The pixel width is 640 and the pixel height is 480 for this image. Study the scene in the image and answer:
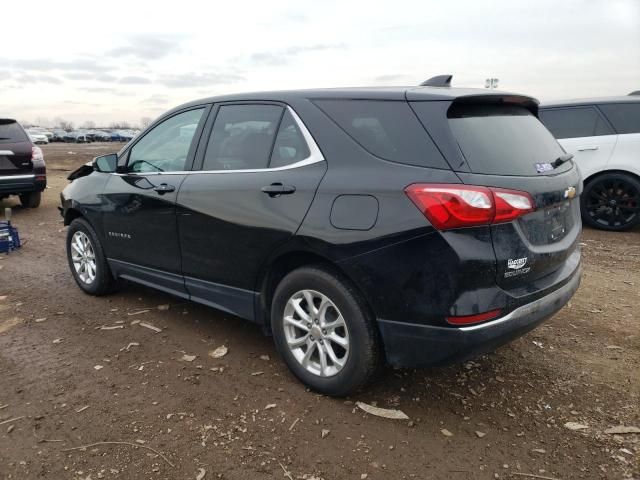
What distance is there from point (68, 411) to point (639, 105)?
7.83 meters

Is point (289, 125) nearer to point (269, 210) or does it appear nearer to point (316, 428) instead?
point (269, 210)

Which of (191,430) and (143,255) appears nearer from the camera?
(191,430)

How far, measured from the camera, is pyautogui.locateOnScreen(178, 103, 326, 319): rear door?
307 cm

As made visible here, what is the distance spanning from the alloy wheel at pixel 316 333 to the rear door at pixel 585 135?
595cm

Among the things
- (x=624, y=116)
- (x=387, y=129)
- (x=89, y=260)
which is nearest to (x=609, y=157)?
(x=624, y=116)

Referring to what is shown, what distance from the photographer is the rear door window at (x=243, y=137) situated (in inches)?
131

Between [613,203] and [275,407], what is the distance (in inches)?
250

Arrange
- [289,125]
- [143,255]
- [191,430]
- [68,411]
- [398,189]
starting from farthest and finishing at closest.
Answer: [143,255], [289,125], [68,411], [191,430], [398,189]

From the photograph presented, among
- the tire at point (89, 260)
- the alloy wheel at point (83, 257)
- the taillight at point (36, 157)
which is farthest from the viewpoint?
the taillight at point (36, 157)

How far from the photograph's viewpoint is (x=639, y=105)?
731 cm

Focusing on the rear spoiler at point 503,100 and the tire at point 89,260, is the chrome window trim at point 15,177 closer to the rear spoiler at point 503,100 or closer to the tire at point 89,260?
the tire at point 89,260

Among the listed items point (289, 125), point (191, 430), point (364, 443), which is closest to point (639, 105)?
point (289, 125)

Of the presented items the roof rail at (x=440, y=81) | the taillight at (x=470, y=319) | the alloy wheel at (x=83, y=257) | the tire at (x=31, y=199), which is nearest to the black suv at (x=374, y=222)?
the taillight at (x=470, y=319)

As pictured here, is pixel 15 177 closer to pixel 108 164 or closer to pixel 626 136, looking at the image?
pixel 108 164
